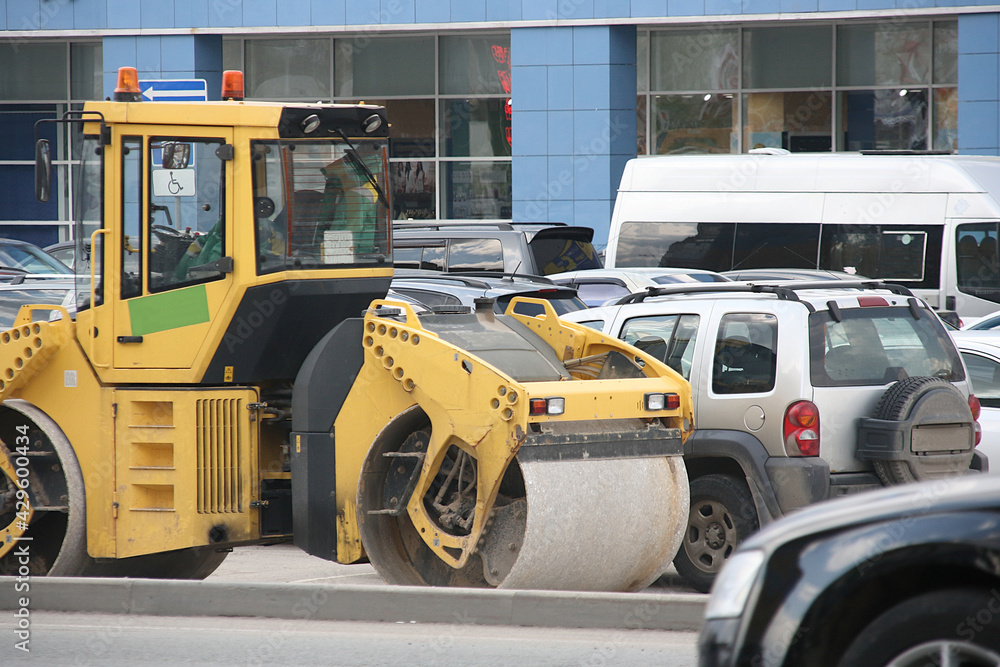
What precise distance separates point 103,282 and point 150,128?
2.95ft

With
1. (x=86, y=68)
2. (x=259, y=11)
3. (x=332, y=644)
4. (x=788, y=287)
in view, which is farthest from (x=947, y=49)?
(x=332, y=644)

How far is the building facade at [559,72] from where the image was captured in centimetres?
2331

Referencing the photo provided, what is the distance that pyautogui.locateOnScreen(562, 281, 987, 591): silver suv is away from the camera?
7270 millimetres

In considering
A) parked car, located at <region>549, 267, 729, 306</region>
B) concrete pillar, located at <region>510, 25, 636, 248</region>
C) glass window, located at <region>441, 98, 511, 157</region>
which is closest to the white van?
parked car, located at <region>549, 267, 729, 306</region>

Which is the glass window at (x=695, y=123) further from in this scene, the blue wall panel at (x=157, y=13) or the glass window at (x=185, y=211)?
the glass window at (x=185, y=211)

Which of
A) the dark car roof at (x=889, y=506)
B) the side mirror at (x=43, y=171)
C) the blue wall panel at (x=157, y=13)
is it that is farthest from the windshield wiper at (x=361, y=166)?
the blue wall panel at (x=157, y=13)

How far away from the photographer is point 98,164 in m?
7.05

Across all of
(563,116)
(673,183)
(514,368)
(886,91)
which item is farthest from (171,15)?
(514,368)

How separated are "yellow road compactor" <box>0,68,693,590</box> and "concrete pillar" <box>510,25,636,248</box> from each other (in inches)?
642

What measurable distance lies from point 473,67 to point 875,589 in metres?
23.1

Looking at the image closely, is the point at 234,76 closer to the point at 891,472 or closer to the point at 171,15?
the point at 891,472

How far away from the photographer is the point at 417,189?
26.2 meters

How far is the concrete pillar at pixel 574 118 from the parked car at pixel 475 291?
32.4 ft

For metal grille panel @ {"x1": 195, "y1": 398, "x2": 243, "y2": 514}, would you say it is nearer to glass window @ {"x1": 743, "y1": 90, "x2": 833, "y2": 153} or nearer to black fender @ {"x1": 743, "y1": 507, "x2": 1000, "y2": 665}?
black fender @ {"x1": 743, "y1": 507, "x2": 1000, "y2": 665}
